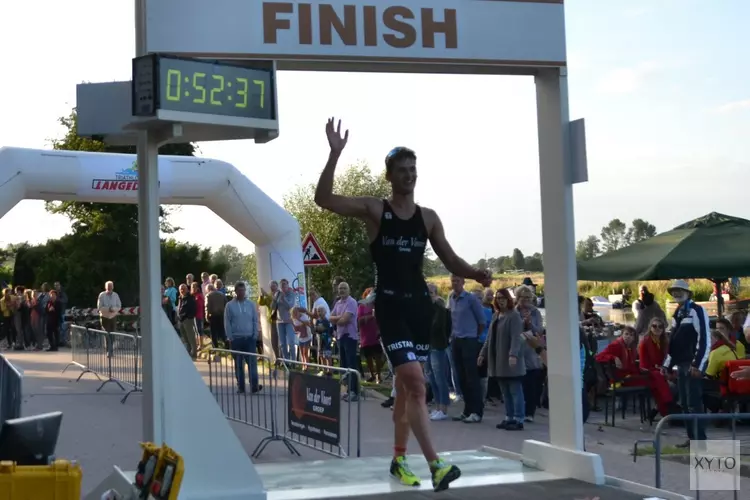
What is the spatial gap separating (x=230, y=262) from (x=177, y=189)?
27369 millimetres

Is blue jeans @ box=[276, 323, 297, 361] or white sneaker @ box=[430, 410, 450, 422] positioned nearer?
white sneaker @ box=[430, 410, 450, 422]

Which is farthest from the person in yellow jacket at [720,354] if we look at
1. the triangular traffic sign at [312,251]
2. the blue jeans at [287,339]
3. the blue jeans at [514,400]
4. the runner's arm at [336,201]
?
the triangular traffic sign at [312,251]

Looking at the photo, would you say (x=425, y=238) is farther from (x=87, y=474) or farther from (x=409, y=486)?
(x=87, y=474)

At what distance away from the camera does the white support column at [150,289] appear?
235 inches

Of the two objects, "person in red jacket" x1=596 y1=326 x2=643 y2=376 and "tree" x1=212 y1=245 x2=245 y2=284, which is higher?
"tree" x1=212 y1=245 x2=245 y2=284

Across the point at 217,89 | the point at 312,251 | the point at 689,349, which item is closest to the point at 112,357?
the point at 312,251

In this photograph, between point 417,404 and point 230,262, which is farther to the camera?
point 230,262

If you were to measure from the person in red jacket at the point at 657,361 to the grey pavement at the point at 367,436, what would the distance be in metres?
0.38

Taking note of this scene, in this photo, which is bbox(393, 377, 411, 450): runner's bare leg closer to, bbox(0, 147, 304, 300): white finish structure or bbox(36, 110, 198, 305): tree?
bbox(0, 147, 304, 300): white finish structure

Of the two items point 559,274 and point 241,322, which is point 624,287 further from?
point 559,274

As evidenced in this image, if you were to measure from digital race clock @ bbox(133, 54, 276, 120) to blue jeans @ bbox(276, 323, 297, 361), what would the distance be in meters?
A: 12.1

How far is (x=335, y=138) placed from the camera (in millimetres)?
5820

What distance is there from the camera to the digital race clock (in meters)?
5.59

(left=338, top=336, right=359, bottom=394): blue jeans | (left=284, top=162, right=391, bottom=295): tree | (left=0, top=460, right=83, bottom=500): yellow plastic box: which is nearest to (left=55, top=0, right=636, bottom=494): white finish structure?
(left=0, top=460, right=83, bottom=500): yellow plastic box
